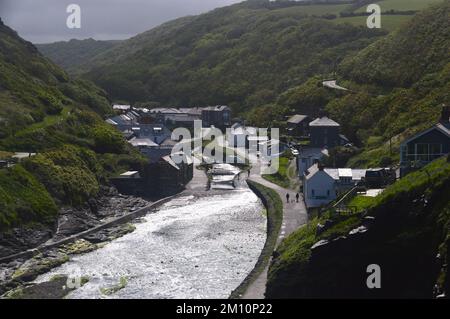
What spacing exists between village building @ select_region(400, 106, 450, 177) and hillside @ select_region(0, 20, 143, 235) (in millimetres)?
24233

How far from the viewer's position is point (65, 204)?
57.1 m

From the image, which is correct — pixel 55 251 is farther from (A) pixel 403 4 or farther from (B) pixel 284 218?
(A) pixel 403 4

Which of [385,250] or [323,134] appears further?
[323,134]

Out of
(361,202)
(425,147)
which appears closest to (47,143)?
(425,147)

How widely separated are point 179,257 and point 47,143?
1140 inches

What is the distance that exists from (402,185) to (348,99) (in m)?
53.5

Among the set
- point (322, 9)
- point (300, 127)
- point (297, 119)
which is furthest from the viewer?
point (322, 9)

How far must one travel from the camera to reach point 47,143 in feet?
227

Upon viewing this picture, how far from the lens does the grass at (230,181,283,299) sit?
1448 inches

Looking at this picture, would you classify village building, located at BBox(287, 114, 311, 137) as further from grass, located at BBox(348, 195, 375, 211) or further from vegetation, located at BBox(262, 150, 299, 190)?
grass, located at BBox(348, 195, 375, 211)

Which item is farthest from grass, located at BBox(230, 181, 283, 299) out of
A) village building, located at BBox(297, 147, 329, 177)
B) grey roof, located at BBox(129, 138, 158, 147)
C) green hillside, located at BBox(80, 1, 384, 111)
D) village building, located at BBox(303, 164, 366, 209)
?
green hillside, located at BBox(80, 1, 384, 111)

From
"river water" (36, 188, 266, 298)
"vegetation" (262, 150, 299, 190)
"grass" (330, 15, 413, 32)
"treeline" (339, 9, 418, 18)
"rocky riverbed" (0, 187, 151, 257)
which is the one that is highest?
"treeline" (339, 9, 418, 18)

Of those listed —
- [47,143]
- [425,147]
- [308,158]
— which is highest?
[425,147]
